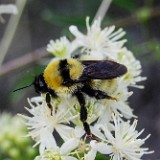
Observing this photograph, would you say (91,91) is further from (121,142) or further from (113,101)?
(121,142)

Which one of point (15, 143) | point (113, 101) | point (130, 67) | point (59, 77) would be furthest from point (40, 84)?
point (15, 143)

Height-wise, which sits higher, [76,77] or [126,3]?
[126,3]

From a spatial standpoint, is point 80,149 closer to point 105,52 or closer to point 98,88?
point 98,88

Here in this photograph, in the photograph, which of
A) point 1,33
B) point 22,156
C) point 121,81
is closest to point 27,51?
point 1,33

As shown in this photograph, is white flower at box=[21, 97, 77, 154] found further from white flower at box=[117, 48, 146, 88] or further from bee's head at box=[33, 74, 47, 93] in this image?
white flower at box=[117, 48, 146, 88]

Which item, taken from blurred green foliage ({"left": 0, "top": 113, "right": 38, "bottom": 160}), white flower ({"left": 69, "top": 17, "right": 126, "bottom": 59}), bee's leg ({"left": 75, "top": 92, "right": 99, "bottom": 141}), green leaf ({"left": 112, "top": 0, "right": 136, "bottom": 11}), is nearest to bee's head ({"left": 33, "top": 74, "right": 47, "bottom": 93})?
Result: bee's leg ({"left": 75, "top": 92, "right": 99, "bottom": 141})

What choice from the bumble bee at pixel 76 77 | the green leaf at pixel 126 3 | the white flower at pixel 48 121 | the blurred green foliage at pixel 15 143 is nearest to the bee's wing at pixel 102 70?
the bumble bee at pixel 76 77
